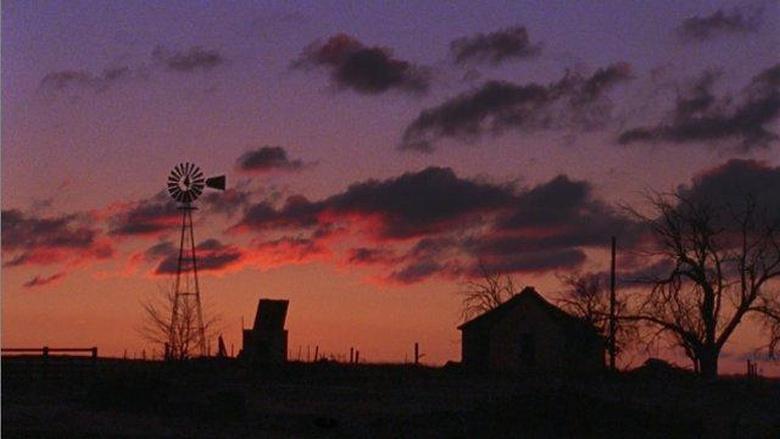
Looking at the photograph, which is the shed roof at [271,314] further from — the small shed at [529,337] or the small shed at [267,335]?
the small shed at [529,337]

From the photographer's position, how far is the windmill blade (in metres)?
56.7

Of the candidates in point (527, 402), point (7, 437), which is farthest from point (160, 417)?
point (527, 402)

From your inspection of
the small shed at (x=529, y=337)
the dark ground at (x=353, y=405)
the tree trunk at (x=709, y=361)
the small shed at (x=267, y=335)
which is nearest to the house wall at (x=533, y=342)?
the small shed at (x=529, y=337)

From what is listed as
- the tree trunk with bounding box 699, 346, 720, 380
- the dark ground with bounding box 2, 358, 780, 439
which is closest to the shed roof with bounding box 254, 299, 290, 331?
the dark ground with bounding box 2, 358, 780, 439

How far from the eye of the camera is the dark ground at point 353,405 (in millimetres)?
37375

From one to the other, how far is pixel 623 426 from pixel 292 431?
9.47 meters

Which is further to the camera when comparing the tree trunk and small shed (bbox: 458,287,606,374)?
small shed (bbox: 458,287,606,374)

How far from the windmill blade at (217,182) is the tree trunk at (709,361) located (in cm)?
2438

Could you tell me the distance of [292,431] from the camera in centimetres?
3688

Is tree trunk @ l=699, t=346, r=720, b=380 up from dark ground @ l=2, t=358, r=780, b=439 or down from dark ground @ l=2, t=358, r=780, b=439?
up

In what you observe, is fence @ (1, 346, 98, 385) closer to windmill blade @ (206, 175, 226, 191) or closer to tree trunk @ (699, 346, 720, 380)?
windmill blade @ (206, 175, 226, 191)

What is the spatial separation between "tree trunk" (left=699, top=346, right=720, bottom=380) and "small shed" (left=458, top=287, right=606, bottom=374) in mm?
5636

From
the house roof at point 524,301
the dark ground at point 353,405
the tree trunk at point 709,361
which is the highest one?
the house roof at point 524,301

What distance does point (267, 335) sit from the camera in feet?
206
